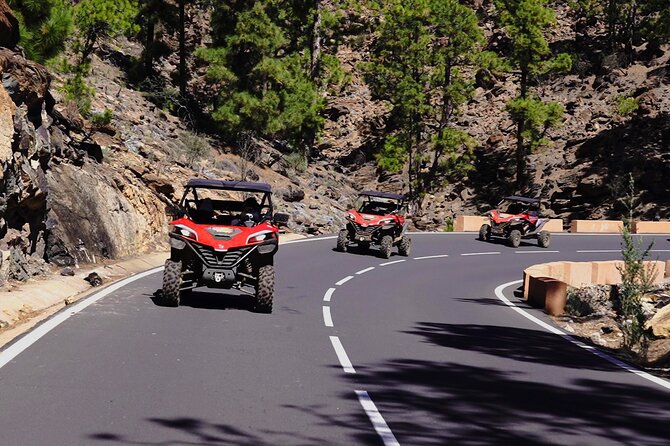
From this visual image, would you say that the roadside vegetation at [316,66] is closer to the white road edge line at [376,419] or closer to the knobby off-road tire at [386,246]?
the knobby off-road tire at [386,246]

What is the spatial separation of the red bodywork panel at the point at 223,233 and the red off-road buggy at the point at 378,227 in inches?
529

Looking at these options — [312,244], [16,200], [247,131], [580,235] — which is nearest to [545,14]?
[580,235]

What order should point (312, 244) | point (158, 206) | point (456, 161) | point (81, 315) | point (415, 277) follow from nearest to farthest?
point (81, 315) → point (415, 277) → point (158, 206) → point (312, 244) → point (456, 161)

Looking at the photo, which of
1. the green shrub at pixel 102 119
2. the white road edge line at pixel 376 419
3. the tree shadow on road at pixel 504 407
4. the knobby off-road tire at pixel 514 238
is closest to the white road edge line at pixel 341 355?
the tree shadow on road at pixel 504 407

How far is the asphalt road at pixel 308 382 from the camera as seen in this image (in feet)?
20.0

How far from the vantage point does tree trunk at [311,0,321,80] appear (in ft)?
168

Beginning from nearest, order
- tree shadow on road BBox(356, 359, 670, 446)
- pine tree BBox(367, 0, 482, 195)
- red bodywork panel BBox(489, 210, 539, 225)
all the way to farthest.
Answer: tree shadow on road BBox(356, 359, 670, 446)
red bodywork panel BBox(489, 210, 539, 225)
pine tree BBox(367, 0, 482, 195)

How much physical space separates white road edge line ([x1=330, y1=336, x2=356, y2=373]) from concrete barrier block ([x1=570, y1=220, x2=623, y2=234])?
37928 millimetres

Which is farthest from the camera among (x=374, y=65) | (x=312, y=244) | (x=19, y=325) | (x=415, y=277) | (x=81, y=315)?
(x=374, y=65)

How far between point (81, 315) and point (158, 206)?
13.2m

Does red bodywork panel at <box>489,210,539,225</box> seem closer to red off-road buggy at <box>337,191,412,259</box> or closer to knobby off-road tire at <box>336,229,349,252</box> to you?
red off-road buggy at <box>337,191,412,259</box>

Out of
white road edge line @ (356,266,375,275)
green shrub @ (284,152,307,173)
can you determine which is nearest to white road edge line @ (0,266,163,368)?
white road edge line @ (356,266,375,275)

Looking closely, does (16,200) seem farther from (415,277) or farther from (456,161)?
(456,161)

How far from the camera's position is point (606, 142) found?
6091 cm
